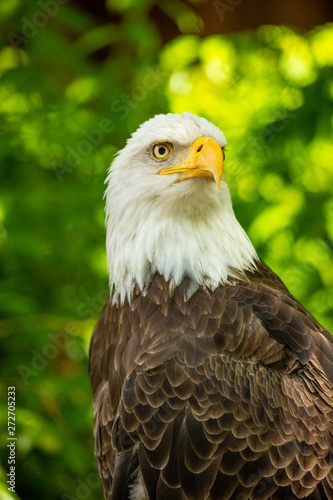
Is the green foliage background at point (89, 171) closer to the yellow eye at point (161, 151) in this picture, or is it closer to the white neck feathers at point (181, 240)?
the white neck feathers at point (181, 240)

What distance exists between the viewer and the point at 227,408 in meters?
2.08

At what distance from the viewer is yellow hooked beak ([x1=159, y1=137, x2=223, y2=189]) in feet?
7.18

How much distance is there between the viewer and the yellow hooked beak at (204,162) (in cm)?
219

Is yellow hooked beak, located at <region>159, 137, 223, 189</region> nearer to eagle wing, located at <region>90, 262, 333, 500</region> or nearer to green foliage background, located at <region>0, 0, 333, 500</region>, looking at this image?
eagle wing, located at <region>90, 262, 333, 500</region>

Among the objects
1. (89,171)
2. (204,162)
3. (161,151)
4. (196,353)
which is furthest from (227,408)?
(89,171)

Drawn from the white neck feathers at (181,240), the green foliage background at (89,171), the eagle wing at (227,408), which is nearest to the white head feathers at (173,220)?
the white neck feathers at (181,240)

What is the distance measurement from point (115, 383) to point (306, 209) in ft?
4.73

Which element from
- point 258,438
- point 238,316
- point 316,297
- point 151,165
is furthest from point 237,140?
point 258,438

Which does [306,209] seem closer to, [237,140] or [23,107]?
[237,140]

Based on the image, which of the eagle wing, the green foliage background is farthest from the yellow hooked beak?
the green foliage background

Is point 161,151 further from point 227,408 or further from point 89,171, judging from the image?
point 89,171

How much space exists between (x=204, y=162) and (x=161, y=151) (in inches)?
8.7

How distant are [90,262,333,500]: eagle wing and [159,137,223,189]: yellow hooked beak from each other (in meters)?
0.43

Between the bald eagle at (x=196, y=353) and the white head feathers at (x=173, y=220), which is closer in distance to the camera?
the bald eagle at (x=196, y=353)
